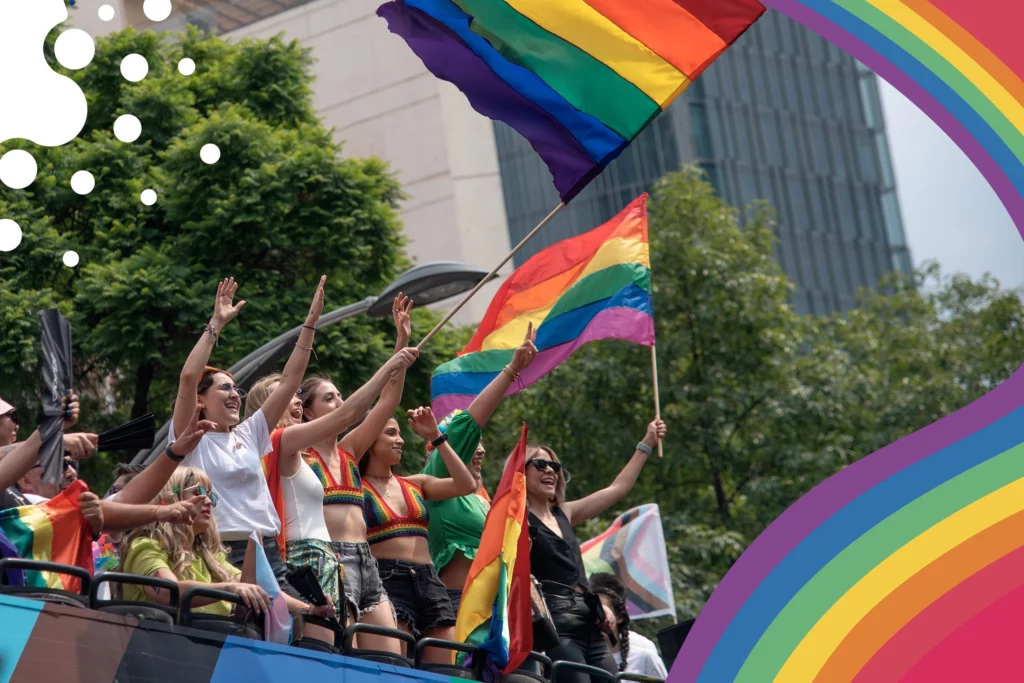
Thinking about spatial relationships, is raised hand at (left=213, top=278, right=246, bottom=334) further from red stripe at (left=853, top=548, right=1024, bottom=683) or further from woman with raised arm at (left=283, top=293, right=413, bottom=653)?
red stripe at (left=853, top=548, right=1024, bottom=683)

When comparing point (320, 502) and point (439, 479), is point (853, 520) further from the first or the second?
point (320, 502)

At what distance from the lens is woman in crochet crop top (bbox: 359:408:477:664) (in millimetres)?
7531

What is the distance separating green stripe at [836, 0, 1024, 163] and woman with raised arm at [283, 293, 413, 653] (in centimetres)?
321

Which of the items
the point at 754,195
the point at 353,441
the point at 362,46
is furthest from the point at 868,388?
the point at 754,195

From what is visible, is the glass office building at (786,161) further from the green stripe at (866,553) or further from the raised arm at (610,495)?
the green stripe at (866,553)

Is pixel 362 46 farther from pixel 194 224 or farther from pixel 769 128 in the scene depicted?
pixel 194 224

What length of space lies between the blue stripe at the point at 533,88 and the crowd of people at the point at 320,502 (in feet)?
4.19

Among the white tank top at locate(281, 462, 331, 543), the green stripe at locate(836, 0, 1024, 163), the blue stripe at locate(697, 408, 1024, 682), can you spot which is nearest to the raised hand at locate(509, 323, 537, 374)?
the white tank top at locate(281, 462, 331, 543)

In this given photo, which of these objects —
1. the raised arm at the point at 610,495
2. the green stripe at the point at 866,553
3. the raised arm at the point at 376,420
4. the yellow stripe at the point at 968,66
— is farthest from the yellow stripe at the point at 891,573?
the raised arm at the point at 376,420

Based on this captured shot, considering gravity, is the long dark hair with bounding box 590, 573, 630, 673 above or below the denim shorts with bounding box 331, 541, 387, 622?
below

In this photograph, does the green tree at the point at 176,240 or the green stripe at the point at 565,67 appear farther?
the green tree at the point at 176,240

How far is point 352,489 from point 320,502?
28 cm

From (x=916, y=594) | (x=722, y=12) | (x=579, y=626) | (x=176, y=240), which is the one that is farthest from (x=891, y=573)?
(x=176, y=240)

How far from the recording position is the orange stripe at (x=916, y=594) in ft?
24.0
